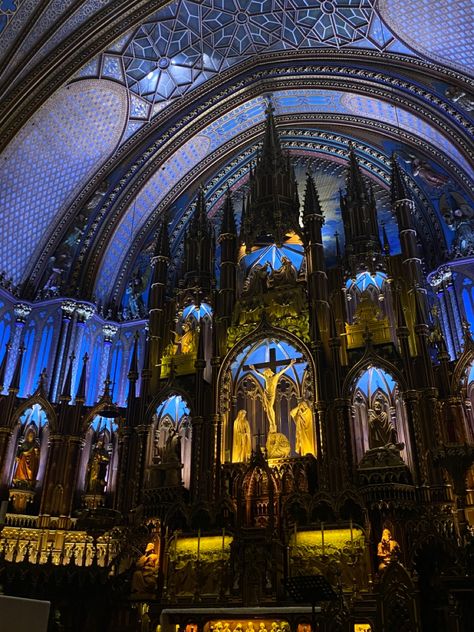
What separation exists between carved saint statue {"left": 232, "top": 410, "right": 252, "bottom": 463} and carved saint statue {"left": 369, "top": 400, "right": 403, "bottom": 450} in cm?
358

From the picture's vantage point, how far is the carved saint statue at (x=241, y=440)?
16.6 metres

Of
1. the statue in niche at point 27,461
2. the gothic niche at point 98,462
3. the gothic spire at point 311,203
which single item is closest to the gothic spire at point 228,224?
the gothic spire at point 311,203

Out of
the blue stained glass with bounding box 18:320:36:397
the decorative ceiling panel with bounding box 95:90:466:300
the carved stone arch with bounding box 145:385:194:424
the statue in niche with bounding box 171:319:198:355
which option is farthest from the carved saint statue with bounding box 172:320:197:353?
the blue stained glass with bounding box 18:320:36:397

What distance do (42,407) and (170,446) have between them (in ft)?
15.2

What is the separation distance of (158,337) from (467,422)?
32.9 feet

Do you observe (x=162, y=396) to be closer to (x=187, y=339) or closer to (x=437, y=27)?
(x=187, y=339)

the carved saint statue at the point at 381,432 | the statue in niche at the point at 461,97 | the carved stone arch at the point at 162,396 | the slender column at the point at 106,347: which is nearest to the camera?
the carved saint statue at the point at 381,432

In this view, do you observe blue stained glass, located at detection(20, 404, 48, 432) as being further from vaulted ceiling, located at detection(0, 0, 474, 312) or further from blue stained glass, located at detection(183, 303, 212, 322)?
blue stained glass, located at detection(183, 303, 212, 322)

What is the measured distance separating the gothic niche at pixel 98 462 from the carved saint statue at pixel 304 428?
19.9 feet

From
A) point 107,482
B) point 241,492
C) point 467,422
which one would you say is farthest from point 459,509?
point 107,482

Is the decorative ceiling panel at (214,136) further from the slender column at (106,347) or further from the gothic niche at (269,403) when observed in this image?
the gothic niche at (269,403)

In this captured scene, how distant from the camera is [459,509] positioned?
13852mm

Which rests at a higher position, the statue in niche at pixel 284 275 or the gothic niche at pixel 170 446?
the statue in niche at pixel 284 275

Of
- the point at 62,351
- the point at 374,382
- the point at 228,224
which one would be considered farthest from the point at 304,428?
the point at 62,351
